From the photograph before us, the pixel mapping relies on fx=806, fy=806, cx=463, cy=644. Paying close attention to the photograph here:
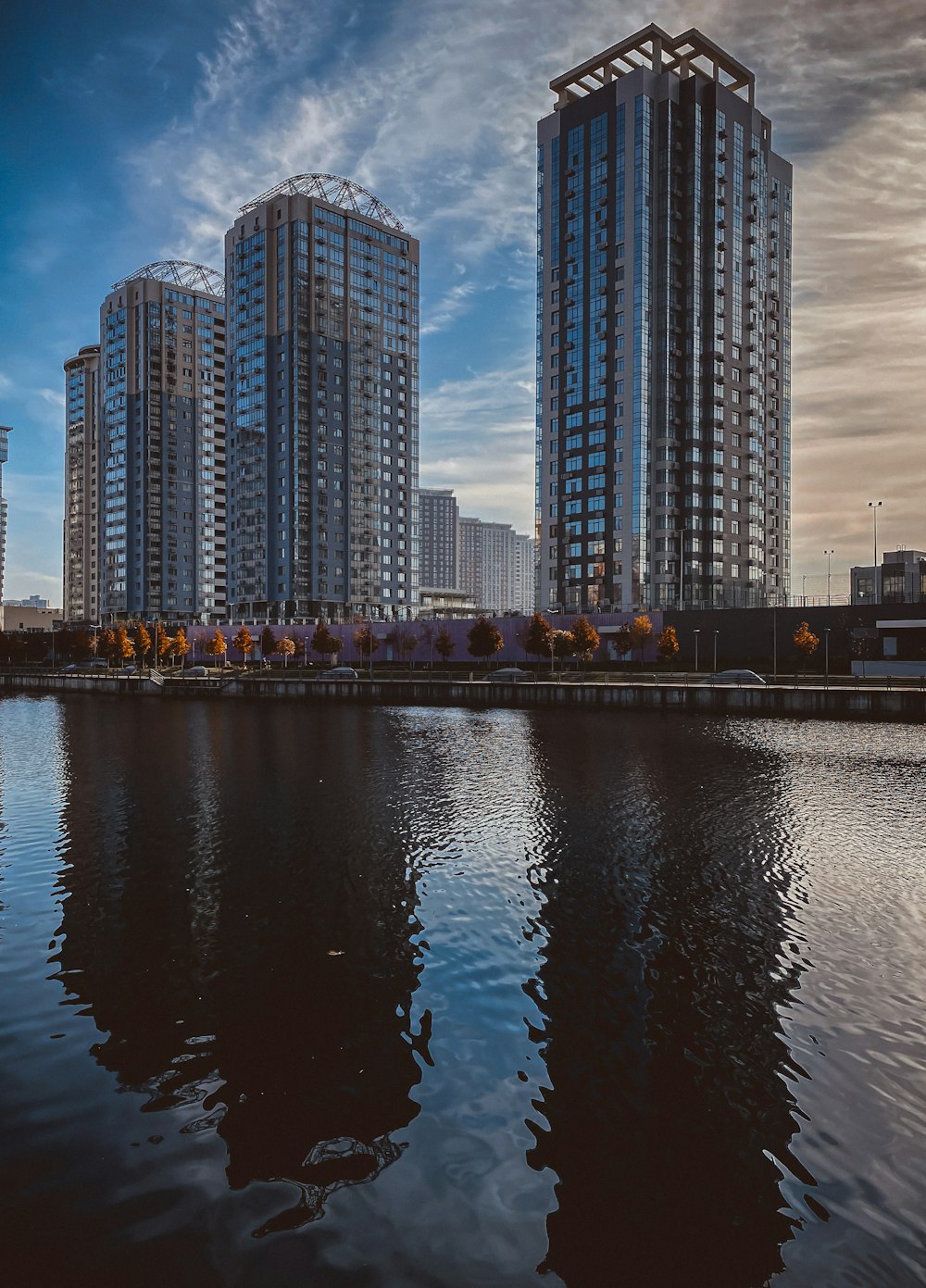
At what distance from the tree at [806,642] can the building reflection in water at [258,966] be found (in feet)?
222

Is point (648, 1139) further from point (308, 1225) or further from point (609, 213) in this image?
point (609, 213)

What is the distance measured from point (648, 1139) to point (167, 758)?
3694 cm

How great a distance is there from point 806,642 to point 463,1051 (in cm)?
8345

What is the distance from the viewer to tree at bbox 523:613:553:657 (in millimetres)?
92938

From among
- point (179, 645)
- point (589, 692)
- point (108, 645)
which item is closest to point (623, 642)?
point (589, 692)

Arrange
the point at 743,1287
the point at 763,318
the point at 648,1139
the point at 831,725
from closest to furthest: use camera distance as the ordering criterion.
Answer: the point at 743,1287, the point at 648,1139, the point at 831,725, the point at 763,318

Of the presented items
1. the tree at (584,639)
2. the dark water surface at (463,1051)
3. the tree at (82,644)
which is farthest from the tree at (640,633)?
the tree at (82,644)

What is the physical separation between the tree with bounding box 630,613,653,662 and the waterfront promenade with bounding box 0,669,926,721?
7.81 m

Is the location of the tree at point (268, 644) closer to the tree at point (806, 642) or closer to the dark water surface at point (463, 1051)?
the tree at point (806, 642)

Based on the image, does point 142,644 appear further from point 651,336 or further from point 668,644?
point 651,336

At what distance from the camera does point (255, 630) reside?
150 meters

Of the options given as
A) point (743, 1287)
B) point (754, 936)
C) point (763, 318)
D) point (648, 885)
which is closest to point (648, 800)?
point (648, 885)

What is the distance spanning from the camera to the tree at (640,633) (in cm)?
9844

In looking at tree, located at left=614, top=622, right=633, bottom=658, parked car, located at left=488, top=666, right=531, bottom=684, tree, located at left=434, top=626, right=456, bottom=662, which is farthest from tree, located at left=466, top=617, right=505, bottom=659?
tree, located at left=614, top=622, right=633, bottom=658
